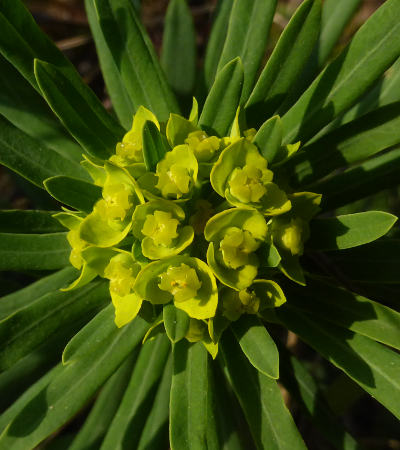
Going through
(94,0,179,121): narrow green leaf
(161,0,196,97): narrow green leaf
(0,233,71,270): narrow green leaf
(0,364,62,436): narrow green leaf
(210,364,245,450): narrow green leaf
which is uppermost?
(161,0,196,97): narrow green leaf

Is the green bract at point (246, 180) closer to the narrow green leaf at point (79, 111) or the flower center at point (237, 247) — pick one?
the flower center at point (237, 247)

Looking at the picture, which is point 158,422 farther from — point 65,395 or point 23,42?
point 23,42

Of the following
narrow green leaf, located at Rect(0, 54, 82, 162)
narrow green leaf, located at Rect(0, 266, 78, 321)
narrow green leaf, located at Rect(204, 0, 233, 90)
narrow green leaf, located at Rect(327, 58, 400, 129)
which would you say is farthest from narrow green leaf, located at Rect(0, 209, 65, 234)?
narrow green leaf, located at Rect(327, 58, 400, 129)

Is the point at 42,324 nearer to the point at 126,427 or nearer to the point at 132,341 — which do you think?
the point at 132,341

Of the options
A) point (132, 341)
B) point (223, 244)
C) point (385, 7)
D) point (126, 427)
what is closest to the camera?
point (223, 244)

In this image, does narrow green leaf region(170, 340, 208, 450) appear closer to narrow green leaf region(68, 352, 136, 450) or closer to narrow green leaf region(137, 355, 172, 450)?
narrow green leaf region(137, 355, 172, 450)

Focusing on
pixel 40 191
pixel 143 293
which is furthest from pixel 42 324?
pixel 40 191

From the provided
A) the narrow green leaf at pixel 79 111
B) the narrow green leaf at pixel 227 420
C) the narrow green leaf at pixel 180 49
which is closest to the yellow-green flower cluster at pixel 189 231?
the narrow green leaf at pixel 79 111

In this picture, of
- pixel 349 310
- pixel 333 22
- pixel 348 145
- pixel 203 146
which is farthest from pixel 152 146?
pixel 333 22
